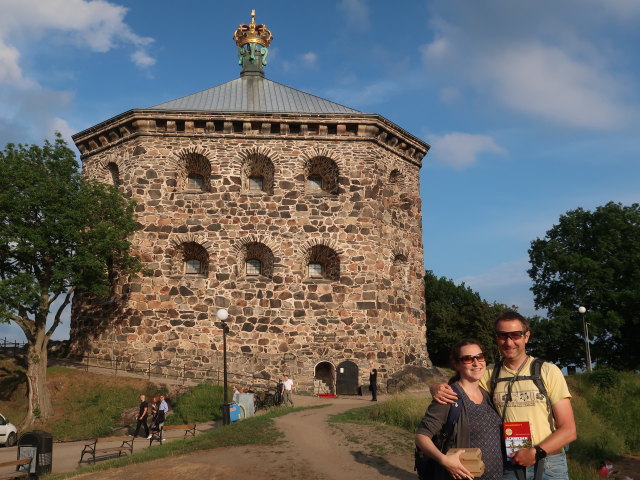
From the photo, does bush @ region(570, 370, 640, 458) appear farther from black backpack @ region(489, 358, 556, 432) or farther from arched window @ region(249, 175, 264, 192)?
black backpack @ region(489, 358, 556, 432)

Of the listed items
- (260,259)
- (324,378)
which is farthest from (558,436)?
(260,259)

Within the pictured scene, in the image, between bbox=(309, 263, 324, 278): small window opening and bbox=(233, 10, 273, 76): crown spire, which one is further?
bbox=(233, 10, 273, 76): crown spire

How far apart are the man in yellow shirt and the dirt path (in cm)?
559

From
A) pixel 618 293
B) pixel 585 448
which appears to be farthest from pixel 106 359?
pixel 618 293

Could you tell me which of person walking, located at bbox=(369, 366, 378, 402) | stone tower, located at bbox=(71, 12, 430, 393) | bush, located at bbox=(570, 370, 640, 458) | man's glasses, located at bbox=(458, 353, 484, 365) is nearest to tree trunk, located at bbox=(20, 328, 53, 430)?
stone tower, located at bbox=(71, 12, 430, 393)

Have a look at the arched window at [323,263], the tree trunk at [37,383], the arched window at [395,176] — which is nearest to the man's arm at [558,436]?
the tree trunk at [37,383]

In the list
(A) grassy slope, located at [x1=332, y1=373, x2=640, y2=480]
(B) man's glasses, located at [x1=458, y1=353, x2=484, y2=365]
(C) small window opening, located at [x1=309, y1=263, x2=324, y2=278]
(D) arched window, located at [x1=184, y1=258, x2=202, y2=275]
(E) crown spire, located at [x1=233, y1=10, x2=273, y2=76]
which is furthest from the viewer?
(E) crown spire, located at [x1=233, y1=10, x2=273, y2=76]

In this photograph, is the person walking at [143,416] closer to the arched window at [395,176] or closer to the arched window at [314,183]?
the arched window at [314,183]

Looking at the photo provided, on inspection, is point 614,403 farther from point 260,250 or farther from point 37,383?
point 37,383

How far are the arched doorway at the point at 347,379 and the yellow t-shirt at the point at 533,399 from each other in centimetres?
1729

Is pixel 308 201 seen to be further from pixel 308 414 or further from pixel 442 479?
A: pixel 442 479

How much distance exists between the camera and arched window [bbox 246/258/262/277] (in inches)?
890

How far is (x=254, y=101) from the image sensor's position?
24.6 metres

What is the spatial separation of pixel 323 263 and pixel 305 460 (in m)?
12.8
